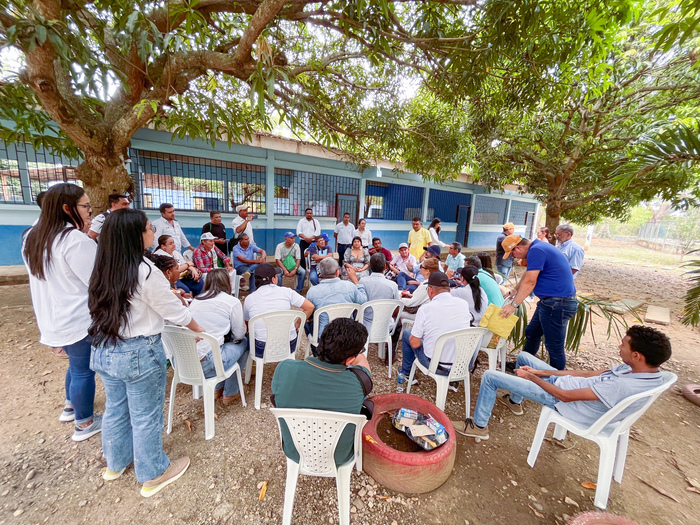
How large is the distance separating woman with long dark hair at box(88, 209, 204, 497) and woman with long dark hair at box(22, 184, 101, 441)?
18.4 inches

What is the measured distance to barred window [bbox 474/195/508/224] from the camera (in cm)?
1605

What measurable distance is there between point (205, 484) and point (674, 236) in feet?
123

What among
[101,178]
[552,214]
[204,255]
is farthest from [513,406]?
[552,214]

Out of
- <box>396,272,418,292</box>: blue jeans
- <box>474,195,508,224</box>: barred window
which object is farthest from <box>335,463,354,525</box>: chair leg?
<box>474,195,508,224</box>: barred window

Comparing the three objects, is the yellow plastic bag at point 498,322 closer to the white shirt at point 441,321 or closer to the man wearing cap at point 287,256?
the white shirt at point 441,321

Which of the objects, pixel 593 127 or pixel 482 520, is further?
pixel 593 127

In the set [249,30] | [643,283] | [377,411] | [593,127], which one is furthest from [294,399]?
[643,283]

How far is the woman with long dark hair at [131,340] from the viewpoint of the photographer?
1.58 m

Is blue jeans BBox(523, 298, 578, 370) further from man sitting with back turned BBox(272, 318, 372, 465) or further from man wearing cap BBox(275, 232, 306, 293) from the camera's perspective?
man wearing cap BBox(275, 232, 306, 293)

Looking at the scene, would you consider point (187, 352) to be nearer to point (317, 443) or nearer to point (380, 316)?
point (317, 443)

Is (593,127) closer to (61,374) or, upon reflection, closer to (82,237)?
(82,237)

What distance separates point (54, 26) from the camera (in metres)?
2.12

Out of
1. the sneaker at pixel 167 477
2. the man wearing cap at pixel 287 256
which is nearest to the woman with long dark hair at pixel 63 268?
the sneaker at pixel 167 477

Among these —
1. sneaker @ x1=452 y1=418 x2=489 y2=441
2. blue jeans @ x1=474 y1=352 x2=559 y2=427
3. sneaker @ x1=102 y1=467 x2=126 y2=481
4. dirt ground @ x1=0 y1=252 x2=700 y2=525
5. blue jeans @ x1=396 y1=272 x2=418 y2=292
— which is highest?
blue jeans @ x1=396 y1=272 x2=418 y2=292
